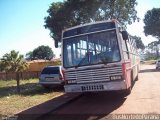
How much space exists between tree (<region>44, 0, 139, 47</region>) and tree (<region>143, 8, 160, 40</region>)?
105 feet

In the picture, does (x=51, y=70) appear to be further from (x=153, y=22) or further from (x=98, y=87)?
(x=153, y=22)

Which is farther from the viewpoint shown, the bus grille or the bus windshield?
the bus windshield

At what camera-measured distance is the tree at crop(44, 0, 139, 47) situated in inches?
1186

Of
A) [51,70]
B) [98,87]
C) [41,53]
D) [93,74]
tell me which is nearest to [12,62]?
[51,70]

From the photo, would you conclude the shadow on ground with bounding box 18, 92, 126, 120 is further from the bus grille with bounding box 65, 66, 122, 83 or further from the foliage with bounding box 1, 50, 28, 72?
the foliage with bounding box 1, 50, 28, 72

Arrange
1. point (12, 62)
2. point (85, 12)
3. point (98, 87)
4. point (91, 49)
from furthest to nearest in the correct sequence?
1. point (85, 12)
2. point (12, 62)
3. point (91, 49)
4. point (98, 87)

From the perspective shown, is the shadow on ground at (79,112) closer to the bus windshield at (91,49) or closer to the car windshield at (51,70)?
the bus windshield at (91,49)

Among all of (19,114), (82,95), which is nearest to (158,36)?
(82,95)

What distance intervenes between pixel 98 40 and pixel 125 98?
122 inches

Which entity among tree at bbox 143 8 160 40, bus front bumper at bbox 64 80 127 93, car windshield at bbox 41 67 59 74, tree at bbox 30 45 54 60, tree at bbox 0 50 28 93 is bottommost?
bus front bumper at bbox 64 80 127 93

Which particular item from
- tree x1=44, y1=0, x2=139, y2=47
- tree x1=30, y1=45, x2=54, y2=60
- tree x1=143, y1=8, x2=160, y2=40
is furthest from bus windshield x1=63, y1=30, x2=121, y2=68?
tree x1=30, y1=45, x2=54, y2=60

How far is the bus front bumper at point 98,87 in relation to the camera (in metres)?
10.9

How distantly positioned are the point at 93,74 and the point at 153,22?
55.9m

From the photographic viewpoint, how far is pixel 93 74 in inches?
448
